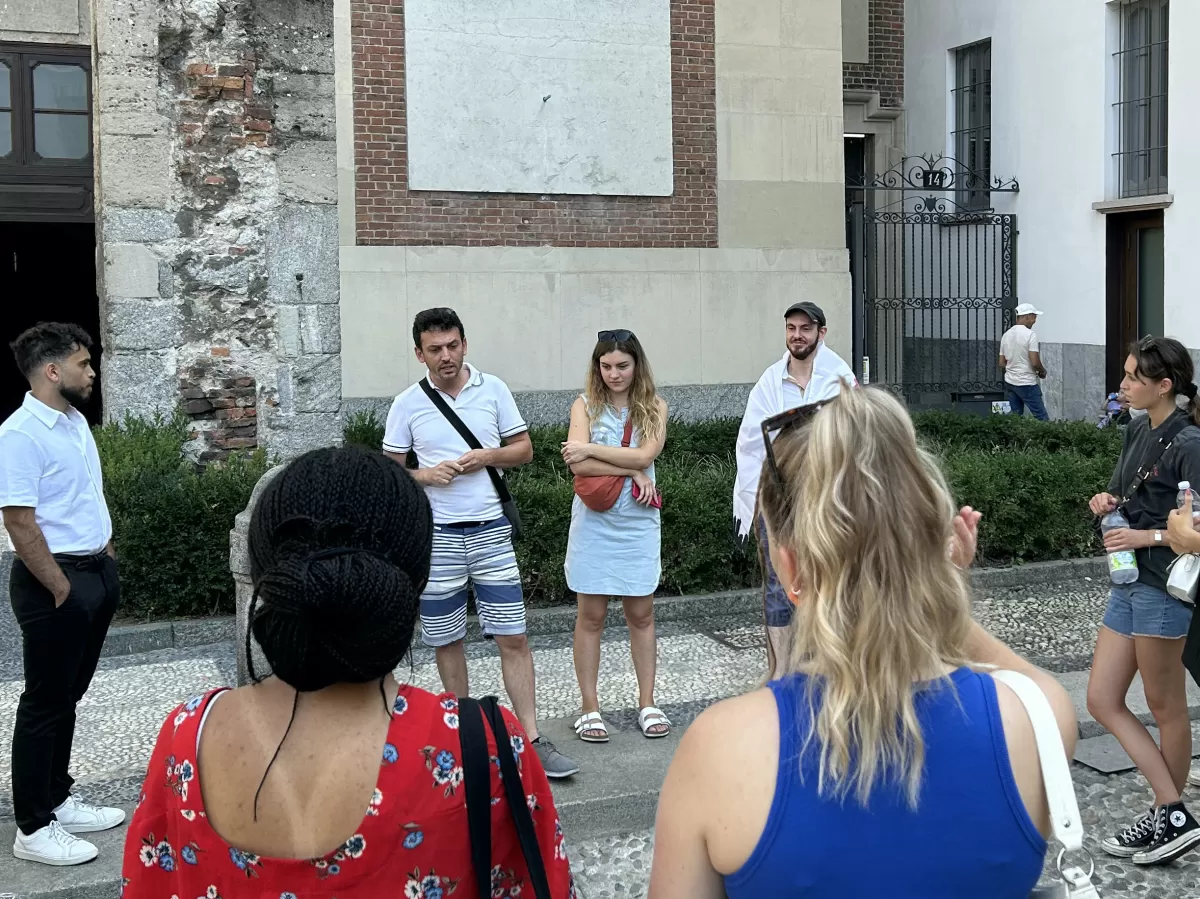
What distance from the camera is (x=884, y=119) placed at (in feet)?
73.2

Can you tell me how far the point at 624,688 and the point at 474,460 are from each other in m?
1.85

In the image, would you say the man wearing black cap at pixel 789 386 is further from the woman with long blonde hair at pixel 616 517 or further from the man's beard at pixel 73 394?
the man's beard at pixel 73 394

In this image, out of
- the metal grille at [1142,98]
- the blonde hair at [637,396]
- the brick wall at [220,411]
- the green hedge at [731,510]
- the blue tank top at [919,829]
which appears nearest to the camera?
the blue tank top at [919,829]

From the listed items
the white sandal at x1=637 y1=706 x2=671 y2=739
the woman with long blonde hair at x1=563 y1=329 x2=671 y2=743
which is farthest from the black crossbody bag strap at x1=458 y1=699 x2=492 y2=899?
the white sandal at x1=637 y1=706 x2=671 y2=739

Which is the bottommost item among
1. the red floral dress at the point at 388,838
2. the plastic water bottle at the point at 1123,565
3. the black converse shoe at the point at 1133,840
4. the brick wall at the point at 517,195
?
the black converse shoe at the point at 1133,840

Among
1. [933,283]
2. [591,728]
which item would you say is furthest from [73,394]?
[933,283]

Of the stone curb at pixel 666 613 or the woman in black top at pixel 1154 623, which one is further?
the stone curb at pixel 666 613

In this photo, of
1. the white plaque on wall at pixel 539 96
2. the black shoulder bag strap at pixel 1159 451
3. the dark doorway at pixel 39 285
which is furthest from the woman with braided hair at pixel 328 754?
the dark doorway at pixel 39 285

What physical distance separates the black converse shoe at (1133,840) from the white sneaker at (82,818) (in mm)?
3716

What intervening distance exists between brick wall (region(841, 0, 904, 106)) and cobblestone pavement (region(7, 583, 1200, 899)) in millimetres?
14754

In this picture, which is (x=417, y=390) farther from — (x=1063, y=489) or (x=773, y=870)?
(x=1063, y=489)

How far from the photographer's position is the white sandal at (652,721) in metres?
5.84

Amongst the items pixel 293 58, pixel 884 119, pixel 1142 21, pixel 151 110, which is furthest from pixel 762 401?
pixel 884 119

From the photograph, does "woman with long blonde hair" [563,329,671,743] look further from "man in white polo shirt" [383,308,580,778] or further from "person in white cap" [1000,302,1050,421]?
"person in white cap" [1000,302,1050,421]
